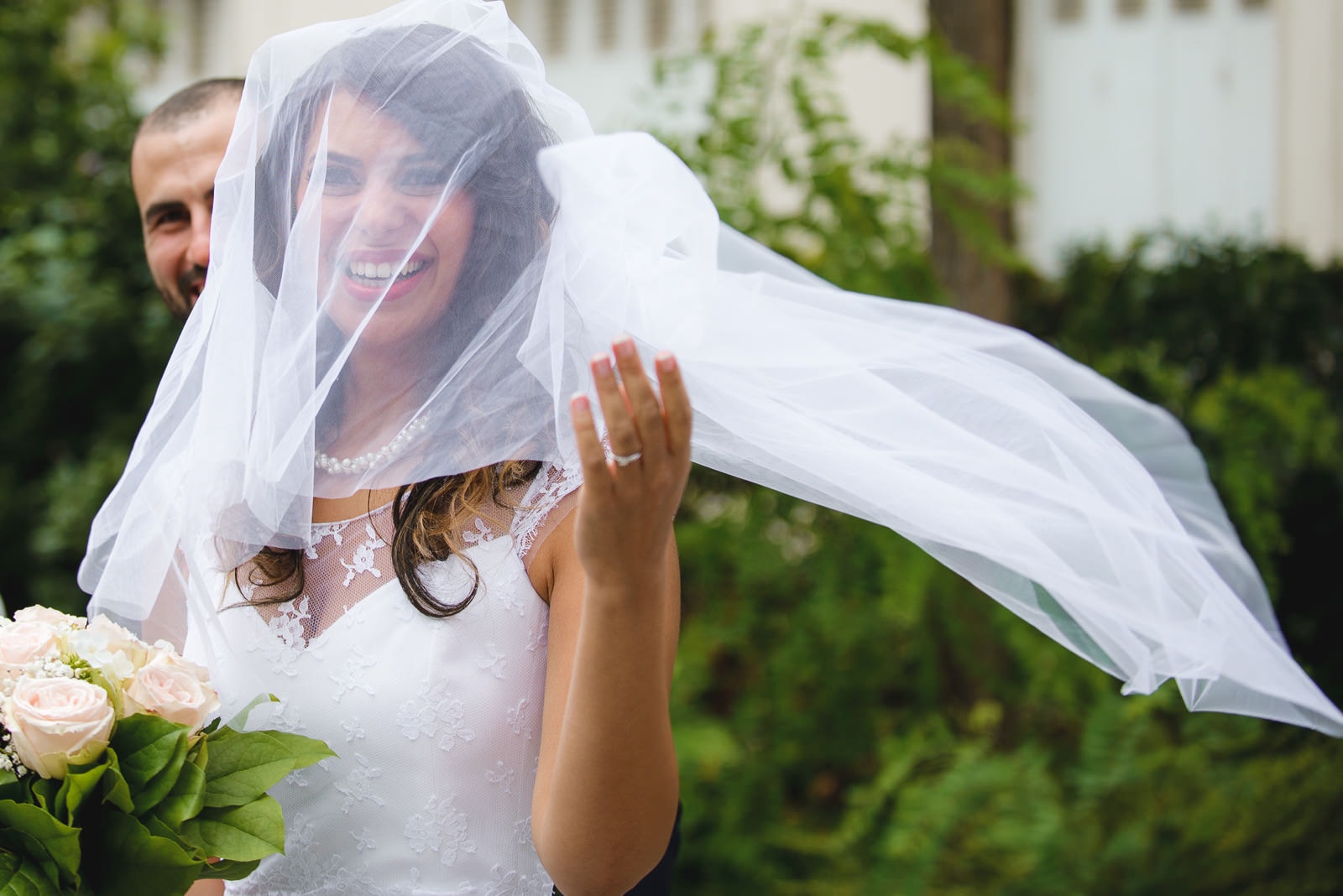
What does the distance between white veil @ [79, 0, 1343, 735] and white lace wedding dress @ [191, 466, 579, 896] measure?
131 millimetres

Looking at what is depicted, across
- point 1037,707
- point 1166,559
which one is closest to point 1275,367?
point 1037,707

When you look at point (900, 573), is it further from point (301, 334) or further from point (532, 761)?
point (301, 334)

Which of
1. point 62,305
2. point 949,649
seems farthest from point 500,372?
point 62,305

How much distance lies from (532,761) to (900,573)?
184cm

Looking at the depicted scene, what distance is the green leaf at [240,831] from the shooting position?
1.47 meters

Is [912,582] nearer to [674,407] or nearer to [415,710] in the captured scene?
[415,710]

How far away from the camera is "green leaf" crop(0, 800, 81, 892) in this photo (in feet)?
4.55

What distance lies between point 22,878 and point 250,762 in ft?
0.90

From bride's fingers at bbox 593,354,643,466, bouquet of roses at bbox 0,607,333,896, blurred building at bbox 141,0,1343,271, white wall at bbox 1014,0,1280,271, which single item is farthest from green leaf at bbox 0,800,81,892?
white wall at bbox 1014,0,1280,271

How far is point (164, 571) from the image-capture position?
1.73m

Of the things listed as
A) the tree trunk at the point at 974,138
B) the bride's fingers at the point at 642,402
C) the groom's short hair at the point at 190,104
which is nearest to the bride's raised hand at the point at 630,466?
the bride's fingers at the point at 642,402

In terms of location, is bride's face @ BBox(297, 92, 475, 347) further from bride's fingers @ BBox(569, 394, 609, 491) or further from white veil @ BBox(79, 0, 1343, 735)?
bride's fingers @ BBox(569, 394, 609, 491)

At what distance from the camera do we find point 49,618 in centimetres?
160

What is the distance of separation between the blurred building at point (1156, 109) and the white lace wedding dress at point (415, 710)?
14.1ft
